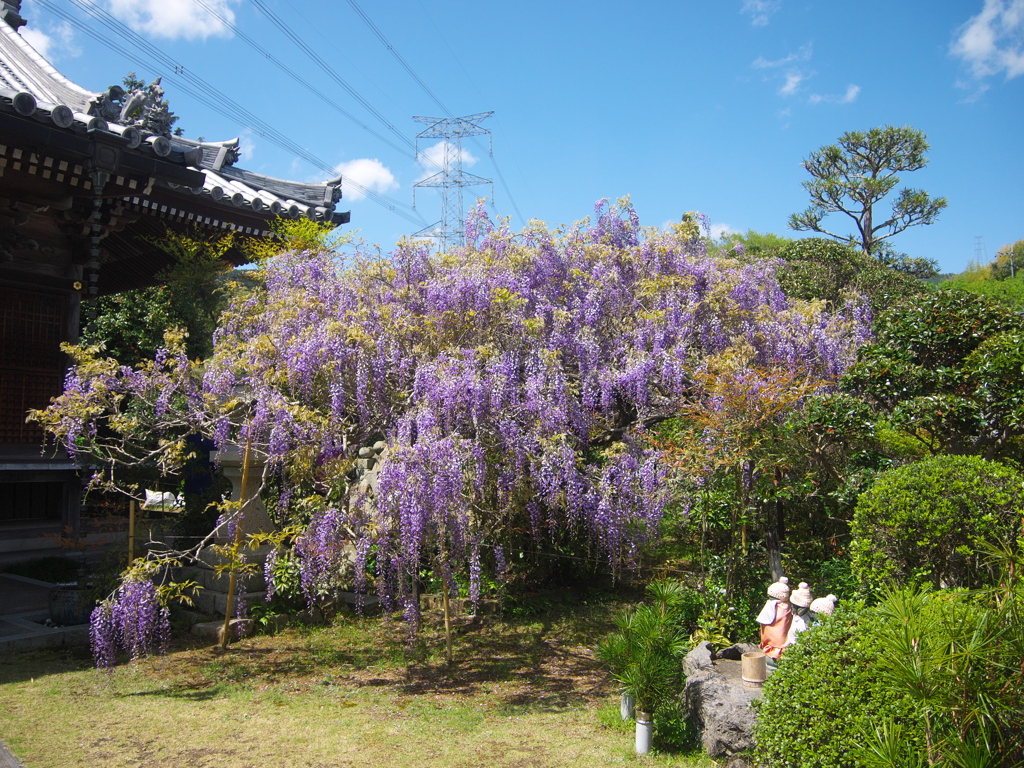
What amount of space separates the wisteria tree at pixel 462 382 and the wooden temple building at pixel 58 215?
5.28 ft

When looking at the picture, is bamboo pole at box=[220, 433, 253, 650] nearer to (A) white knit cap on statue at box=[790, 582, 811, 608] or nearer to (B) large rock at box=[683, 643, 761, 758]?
(B) large rock at box=[683, 643, 761, 758]

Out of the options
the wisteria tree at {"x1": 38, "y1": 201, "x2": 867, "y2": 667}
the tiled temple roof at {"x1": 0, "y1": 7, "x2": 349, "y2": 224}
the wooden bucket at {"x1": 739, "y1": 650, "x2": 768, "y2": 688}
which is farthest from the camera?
the tiled temple roof at {"x1": 0, "y1": 7, "x2": 349, "y2": 224}

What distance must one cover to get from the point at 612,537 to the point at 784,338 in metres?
3.07

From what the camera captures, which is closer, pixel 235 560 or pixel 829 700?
pixel 829 700

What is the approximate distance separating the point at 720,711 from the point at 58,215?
8.95 meters

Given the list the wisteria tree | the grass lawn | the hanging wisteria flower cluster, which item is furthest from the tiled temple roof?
the grass lawn

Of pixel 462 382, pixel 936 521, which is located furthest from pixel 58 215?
pixel 936 521

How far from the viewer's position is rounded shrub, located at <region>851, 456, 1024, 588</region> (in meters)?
4.28

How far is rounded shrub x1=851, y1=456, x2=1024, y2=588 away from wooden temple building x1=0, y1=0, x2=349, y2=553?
7.52 meters

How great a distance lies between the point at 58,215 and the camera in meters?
8.46

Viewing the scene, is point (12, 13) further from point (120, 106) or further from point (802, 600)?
point (802, 600)

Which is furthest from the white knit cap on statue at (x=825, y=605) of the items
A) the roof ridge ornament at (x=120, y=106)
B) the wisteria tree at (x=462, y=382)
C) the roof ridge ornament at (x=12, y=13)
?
the roof ridge ornament at (x=12, y=13)

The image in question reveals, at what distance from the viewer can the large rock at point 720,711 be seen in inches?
166

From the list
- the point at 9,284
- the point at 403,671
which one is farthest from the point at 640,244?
the point at 9,284
